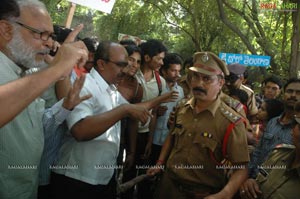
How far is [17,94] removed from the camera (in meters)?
1.29

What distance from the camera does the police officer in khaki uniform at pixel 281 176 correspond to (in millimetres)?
2252

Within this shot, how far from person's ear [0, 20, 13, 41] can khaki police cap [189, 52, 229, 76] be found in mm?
1528

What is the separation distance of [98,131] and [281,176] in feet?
4.63

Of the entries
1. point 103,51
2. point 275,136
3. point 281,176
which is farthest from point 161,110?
point 281,176

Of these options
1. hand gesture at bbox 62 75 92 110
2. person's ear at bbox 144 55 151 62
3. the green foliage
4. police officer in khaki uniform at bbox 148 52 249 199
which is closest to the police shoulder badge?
police officer in khaki uniform at bbox 148 52 249 199

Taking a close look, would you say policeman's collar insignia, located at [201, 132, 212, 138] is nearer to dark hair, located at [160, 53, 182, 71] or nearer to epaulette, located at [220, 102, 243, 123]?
epaulette, located at [220, 102, 243, 123]

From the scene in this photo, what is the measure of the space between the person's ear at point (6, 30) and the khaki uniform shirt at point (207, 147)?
160cm

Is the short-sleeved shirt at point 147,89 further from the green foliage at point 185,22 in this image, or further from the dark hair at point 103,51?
the green foliage at point 185,22

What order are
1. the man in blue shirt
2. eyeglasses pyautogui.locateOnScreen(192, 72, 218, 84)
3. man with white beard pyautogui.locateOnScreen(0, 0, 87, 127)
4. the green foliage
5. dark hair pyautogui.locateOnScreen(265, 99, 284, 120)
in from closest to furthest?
man with white beard pyautogui.locateOnScreen(0, 0, 87, 127), eyeglasses pyautogui.locateOnScreen(192, 72, 218, 84), the man in blue shirt, dark hair pyautogui.locateOnScreen(265, 99, 284, 120), the green foliage

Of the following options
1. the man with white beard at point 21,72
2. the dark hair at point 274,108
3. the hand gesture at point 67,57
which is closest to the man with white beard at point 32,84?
the hand gesture at point 67,57

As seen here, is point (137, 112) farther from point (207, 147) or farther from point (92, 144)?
point (207, 147)

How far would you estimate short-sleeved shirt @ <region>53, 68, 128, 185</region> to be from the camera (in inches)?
88.9

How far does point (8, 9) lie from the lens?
1.76m

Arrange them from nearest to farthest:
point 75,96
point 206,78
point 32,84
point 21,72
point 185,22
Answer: point 32,84 → point 21,72 → point 75,96 → point 206,78 → point 185,22
